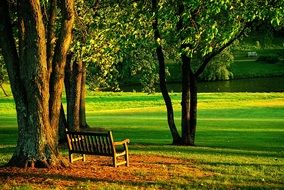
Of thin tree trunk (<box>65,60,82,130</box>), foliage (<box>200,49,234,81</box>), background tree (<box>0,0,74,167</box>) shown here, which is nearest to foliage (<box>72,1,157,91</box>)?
thin tree trunk (<box>65,60,82,130</box>)

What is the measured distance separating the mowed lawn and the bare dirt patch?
0.39 metres

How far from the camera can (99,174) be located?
15.8 metres

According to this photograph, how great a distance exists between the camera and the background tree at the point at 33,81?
15.6m

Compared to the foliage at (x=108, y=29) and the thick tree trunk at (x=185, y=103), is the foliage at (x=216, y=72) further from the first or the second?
the foliage at (x=108, y=29)

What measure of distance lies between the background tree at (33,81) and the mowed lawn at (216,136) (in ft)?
9.78

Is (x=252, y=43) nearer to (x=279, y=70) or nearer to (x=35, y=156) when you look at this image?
(x=279, y=70)

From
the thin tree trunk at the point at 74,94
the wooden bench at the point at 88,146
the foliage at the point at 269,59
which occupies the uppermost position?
the foliage at the point at 269,59

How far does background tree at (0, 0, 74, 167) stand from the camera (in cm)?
1558

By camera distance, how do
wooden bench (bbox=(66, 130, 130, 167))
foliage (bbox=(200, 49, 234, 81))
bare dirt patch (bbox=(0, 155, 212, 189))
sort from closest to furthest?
1. bare dirt patch (bbox=(0, 155, 212, 189))
2. wooden bench (bbox=(66, 130, 130, 167))
3. foliage (bbox=(200, 49, 234, 81))

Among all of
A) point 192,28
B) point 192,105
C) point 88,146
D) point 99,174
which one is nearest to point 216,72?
point 192,105

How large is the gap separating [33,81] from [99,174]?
348 cm

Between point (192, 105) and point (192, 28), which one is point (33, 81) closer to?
point (192, 28)

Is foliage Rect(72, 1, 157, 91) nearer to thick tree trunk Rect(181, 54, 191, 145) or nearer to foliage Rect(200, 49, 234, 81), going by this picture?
thick tree trunk Rect(181, 54, 191, 145)

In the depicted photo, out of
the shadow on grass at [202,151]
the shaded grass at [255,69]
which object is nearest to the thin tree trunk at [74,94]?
the shadow on grass at [202,151]
